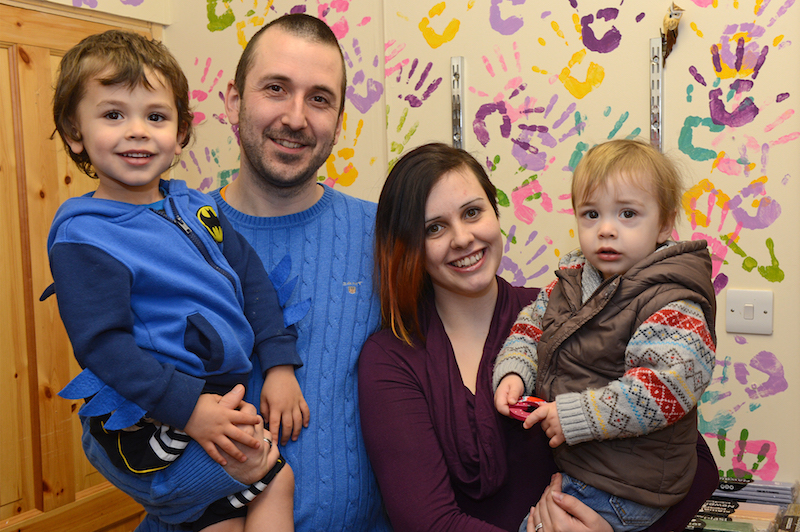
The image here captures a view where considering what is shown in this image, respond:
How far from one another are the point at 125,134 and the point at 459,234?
69 cm

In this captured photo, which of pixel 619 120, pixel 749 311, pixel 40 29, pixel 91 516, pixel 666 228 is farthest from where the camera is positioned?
pixel 91 516

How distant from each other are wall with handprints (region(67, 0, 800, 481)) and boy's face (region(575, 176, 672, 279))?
2.76 ft

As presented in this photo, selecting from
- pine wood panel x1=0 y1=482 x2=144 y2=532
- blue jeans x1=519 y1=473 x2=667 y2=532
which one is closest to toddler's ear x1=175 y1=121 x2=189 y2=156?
blue jeans x1=519 y1=473 x2=667 y2=532

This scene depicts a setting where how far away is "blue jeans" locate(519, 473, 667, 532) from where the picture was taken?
4.12ft

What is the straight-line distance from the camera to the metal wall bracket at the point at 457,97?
241cm

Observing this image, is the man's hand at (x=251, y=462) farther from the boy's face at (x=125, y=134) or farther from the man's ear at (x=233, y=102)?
the man's ear at (x=233, y=102)

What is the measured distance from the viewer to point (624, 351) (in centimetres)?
126

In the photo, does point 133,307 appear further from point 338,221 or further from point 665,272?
point 665,272

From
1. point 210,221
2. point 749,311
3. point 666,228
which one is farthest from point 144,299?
point 749,311

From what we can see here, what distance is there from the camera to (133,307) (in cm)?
122

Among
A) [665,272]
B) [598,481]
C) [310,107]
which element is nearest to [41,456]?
[310,107]

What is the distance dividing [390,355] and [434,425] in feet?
0.56

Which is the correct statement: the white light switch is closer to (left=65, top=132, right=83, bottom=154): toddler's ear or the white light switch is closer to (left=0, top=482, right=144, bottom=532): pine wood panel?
(left=65, top=132, right=83, bottom=154): toddler's ear

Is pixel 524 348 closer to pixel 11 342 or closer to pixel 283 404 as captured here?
pixel 283 404
